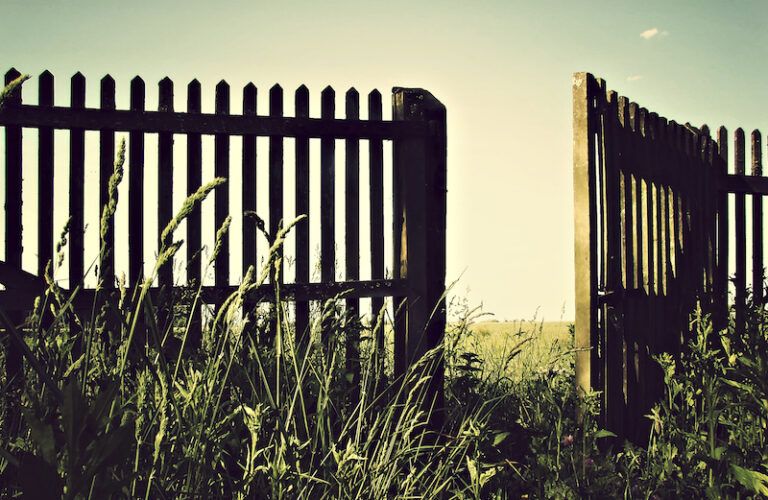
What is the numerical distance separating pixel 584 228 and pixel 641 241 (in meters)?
0.92

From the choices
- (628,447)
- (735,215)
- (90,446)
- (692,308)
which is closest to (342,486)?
(90,446)

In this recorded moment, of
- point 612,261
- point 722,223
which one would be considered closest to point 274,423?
point 612,261

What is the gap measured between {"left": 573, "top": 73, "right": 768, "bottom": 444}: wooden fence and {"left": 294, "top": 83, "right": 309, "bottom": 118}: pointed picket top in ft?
5.51

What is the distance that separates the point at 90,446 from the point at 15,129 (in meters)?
3.21

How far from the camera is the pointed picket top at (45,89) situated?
3836mm

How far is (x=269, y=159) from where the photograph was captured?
4066mm

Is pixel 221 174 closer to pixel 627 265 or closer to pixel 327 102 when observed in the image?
pixel 327 102

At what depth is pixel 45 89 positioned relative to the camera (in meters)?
3.84

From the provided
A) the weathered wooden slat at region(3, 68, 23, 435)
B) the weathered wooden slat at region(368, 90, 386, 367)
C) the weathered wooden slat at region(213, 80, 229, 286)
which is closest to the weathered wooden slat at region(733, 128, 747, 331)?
the weathered wooden slat at region(368, 90, 386, 367)

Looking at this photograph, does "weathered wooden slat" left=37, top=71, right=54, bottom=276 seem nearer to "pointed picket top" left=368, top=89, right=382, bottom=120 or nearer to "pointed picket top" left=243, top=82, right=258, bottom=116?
"pointed picket top" left=243, top=82, right=258, bottom=116

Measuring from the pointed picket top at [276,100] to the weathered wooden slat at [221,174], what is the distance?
0.24 metres

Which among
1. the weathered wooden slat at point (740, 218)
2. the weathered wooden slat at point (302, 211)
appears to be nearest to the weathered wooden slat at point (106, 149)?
the weathered wooden slat at point (302, 211)

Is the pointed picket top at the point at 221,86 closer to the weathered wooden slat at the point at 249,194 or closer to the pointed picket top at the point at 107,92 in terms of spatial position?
the weathered wooden slat at the point at 249,194

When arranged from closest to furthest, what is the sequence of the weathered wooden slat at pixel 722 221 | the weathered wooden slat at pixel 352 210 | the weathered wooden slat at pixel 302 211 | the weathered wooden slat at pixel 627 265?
1. the weathered wooden slat at pixel 302 211
2. the weathered wooden slat at pixel 352 210
3. the weathered wooden slat at pixel 627 265
4. the weathered wooden slat at pixel 722 221
